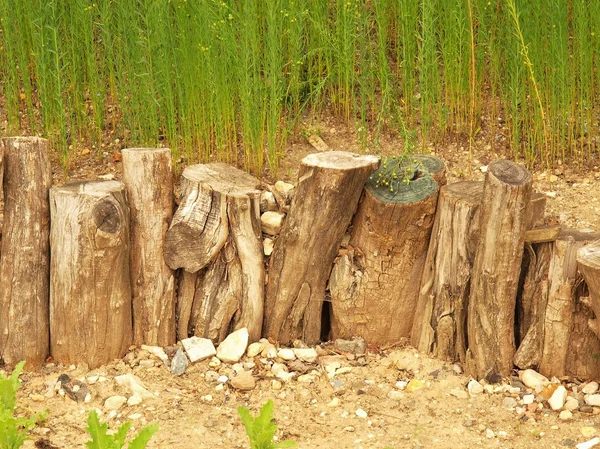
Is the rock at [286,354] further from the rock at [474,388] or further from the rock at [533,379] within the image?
the rock at [533,379]

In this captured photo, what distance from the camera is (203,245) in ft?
11.9

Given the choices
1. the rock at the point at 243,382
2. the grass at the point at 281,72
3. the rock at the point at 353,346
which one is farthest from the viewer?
the grass at the point at 281,72

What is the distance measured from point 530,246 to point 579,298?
0.27 metres

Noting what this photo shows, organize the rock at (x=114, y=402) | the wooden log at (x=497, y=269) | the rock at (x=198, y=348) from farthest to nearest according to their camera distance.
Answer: the rock at (x=198, y=348)
the rock at (x=114, y=402)
the wooden log at (x=497, y=269)

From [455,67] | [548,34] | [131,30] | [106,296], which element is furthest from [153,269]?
[548,34]

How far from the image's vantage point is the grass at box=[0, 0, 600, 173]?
407 centimetres

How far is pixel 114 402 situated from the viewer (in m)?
3.44

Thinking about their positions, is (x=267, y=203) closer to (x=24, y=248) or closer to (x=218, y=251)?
(x=218, y=251)

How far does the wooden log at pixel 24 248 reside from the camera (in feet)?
11.6

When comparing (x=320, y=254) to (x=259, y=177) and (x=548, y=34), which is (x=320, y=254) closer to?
(x=259, y=177)

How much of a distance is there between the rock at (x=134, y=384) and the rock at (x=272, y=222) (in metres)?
0.80

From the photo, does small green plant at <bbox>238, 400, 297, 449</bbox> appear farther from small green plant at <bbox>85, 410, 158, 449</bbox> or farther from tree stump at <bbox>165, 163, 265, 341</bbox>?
tree stump at <bbox>165, 163, 265, 341</bbox>

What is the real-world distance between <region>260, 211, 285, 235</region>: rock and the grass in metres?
0.42

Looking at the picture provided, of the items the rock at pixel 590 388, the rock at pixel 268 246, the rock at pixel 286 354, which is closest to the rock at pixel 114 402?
the rock at pixel 286 354
